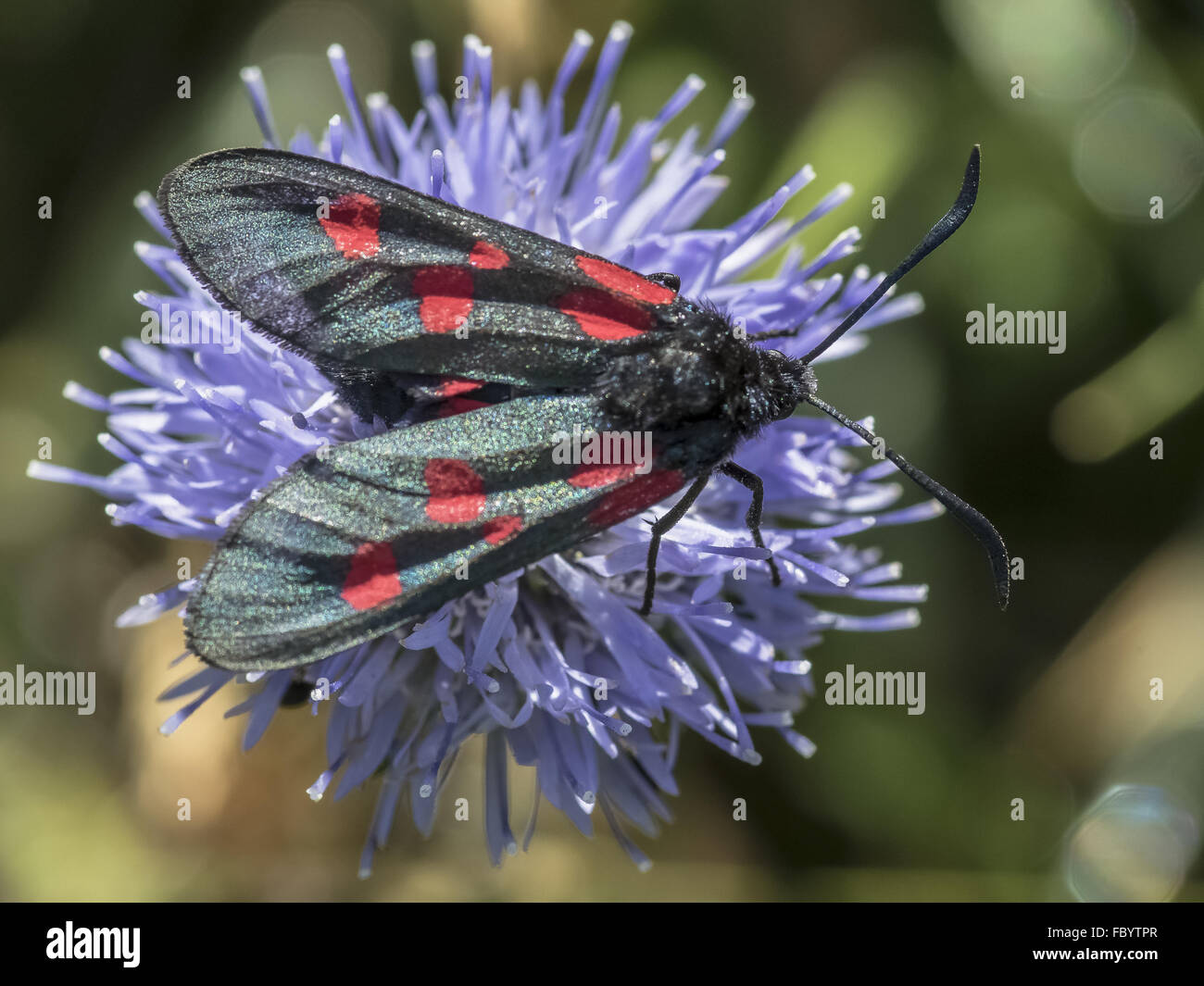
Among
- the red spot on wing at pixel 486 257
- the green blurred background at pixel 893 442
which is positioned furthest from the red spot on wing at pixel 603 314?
the green blurred background at pixel 893 442

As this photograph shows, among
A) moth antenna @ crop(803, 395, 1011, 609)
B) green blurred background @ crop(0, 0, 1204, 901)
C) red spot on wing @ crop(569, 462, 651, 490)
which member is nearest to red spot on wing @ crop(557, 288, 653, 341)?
red spot on wing @ crop(569, 462, 651, 490)

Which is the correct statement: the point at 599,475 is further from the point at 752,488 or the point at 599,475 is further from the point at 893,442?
the point at 893,442

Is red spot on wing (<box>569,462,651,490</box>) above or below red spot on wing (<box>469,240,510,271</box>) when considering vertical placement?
below

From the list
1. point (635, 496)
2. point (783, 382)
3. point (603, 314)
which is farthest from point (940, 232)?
point (635, 496)

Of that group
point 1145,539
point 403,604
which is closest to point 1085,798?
point 1145,539

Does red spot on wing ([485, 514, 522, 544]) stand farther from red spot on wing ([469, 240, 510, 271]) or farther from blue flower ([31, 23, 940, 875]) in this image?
red spot on wing ([469, 240, 510, 271])

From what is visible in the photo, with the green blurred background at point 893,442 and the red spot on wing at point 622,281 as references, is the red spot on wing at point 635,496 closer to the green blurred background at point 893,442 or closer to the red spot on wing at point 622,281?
the red spot on wing at point 622,281
